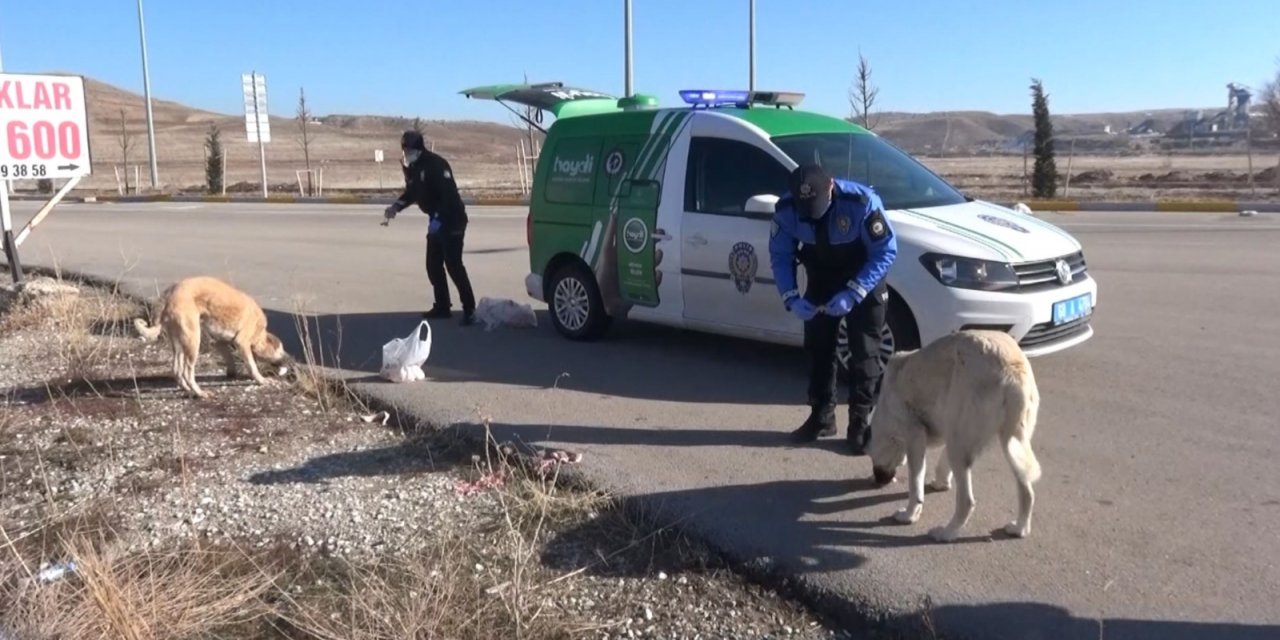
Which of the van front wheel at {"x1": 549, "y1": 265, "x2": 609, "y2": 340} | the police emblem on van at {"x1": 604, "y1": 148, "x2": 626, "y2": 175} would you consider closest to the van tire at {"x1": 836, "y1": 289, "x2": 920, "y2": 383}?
the van front wheel at {"x1": 549, "y1": 265, "x2": 609, "y2": 340}

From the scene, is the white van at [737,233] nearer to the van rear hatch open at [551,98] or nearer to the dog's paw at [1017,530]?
the van rear hatch open at [551,98]

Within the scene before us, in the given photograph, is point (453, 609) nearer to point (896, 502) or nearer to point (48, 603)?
point (48, 603)

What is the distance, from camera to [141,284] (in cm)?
1404

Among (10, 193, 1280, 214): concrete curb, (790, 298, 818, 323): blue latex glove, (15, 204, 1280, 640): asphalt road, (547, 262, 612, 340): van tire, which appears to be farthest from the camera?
(10, 193, 1280, 214): concrete curb

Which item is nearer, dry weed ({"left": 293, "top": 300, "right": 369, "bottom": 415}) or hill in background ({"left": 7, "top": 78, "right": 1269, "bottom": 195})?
dry weed ({"left": 293, "top": 300, "right": 369, "bottom": 415})

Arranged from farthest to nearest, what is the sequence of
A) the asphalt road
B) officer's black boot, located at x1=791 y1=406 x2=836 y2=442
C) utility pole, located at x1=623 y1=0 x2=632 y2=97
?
utility pole, located at x1=623 y1=0 x2=632 y2=97
officer's black boot, located at x1=791 y1=406 x2=836 y2=442
the asphalt road

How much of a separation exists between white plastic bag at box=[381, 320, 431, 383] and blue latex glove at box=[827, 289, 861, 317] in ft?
11.0

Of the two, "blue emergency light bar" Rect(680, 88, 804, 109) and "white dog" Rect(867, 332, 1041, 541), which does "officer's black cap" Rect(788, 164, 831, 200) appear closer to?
"white dog" Rect(867, 332, 1041, 541)

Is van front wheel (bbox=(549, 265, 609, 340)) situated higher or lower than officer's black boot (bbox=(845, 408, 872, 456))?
higher

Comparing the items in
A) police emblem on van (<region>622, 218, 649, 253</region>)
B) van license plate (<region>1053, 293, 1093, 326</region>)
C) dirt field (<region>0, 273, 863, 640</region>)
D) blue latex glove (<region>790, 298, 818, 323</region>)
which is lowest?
dirt field (<region>0, 273, 863, 640</region>)

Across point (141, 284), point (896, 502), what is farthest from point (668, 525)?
point (141, 284)

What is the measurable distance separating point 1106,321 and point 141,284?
1073 cm

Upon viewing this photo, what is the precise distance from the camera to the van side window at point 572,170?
31.1ft

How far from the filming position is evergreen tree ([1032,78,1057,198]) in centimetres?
2986
